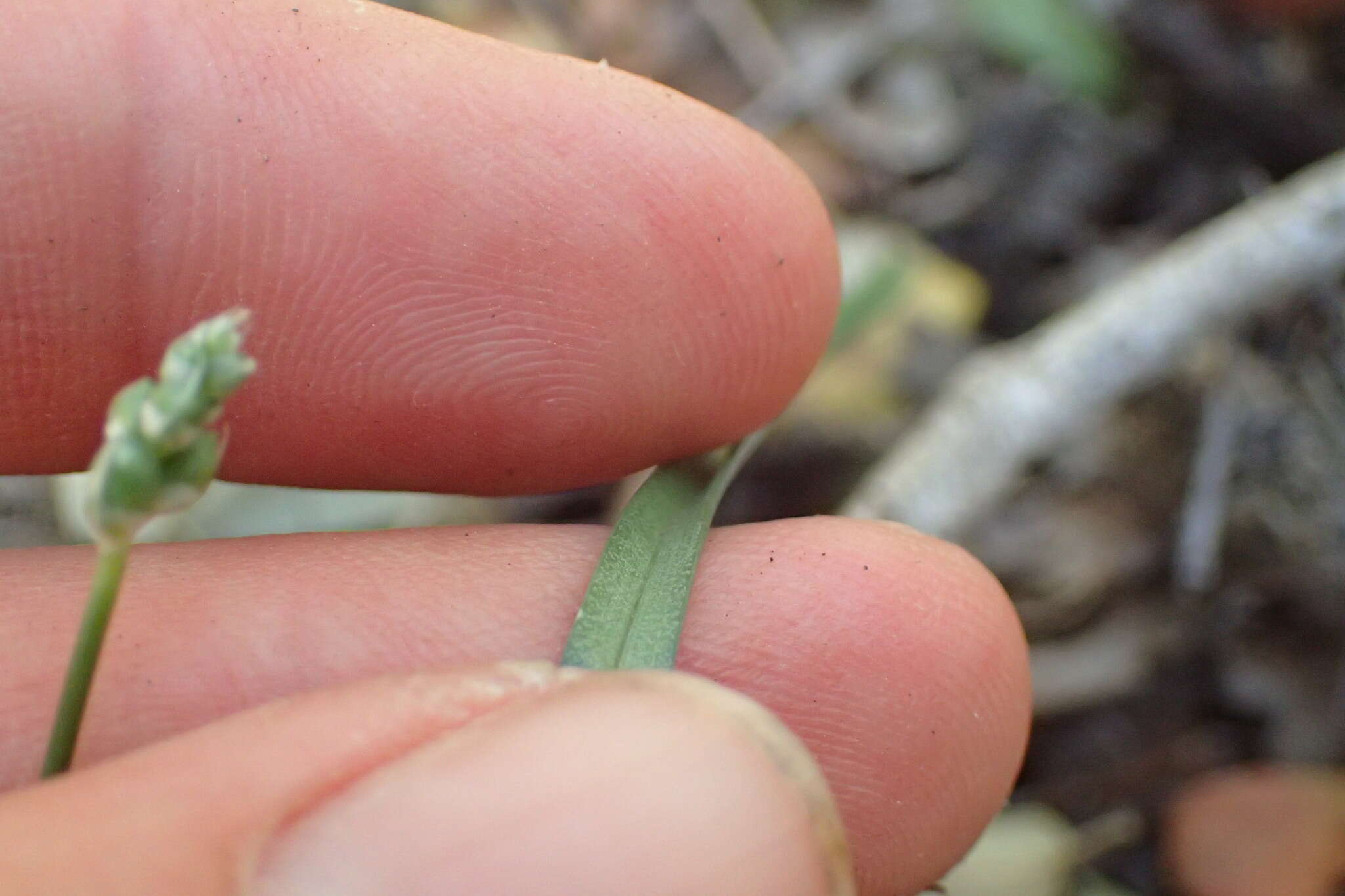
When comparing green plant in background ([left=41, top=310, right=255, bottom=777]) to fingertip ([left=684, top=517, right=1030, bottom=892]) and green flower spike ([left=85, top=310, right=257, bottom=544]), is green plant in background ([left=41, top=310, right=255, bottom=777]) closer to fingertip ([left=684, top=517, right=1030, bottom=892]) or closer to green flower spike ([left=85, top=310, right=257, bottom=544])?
green flower spike ([left=85, top=310, right=257, bottom=544])

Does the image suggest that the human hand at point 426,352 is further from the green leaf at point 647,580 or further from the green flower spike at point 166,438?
the green flower spike at point 166,438

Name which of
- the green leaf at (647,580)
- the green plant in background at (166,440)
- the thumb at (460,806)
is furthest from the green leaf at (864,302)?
the green plant in background at (166,440)

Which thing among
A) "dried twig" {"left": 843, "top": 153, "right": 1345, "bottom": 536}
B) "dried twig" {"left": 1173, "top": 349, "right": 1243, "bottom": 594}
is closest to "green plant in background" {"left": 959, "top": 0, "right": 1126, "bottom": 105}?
"dried twig" {"left": 843, "top": 153, "right": 1345, "bottom": 536}

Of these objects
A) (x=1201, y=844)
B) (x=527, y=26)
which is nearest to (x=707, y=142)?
(x=1201, y=844)

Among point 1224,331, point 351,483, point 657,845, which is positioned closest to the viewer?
point 657,845

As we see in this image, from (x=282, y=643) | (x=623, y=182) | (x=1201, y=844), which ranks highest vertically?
(x=623, y=182)

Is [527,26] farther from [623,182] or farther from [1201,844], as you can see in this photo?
[1201,844]
